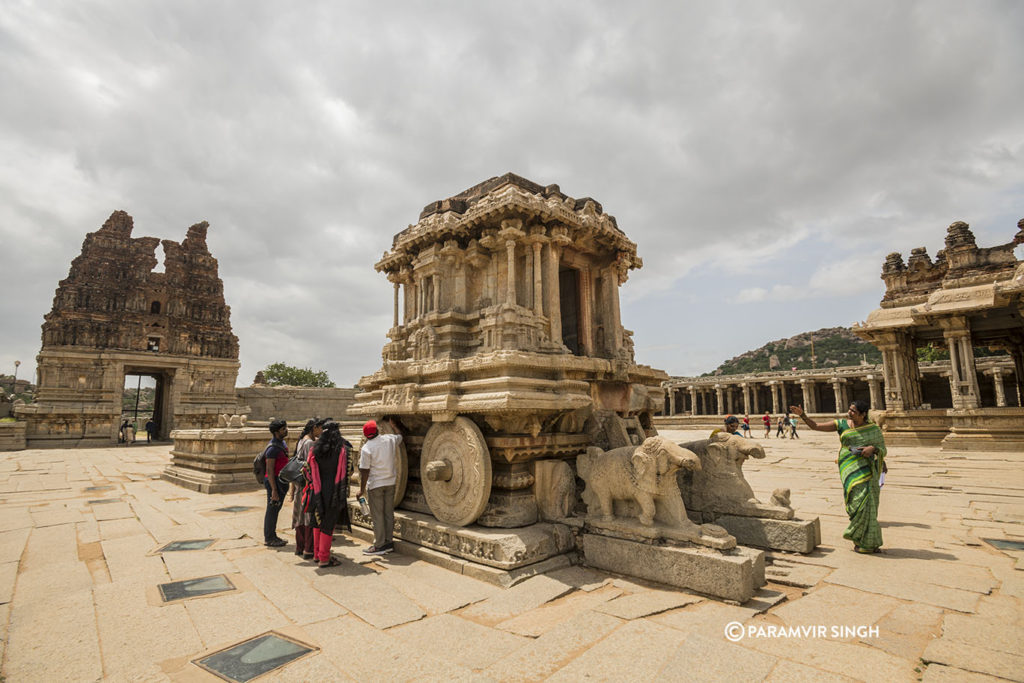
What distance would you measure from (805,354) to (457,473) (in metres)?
113

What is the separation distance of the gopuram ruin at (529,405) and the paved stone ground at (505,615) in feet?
1.17

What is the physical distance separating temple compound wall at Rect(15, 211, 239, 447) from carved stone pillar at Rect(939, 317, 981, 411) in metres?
33.0

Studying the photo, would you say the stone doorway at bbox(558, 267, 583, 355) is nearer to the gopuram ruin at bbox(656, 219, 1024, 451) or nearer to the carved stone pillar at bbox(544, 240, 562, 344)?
the carved stone pillar at bbox(544, 240, 562, 344)

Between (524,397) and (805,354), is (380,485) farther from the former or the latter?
(805,354)

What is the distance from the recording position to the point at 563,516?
191 inches

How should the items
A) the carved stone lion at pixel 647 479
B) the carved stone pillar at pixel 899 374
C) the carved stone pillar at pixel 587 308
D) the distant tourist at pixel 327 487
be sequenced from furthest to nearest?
the carved stone pillar at pixel 899 374, the carved stone pillar at pixel 587 308, the distant tourist at pixel 327 487, the carved stone lion at pixel 647 479

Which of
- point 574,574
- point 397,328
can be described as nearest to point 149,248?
point 397,328

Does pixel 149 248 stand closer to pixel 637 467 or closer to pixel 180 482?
pixel 180 482

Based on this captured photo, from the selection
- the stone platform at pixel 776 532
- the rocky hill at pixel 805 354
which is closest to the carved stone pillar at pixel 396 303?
the stone platform at pixel 776 532

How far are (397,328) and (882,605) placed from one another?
6109mm

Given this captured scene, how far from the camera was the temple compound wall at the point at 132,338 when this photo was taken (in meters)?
25.0

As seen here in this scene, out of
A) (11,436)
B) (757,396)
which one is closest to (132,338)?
(11,436)

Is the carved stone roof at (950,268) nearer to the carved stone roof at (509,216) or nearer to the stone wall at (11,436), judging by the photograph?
the carved stone roof at (509,216)

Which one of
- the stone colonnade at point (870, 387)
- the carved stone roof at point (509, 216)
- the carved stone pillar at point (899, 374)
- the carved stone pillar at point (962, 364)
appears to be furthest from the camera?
the carved stone pillar at point (899, 374)
